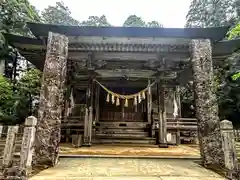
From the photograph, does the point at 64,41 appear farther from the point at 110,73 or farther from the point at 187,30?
the point at 110,73

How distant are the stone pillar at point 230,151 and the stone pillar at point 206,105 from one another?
787mm

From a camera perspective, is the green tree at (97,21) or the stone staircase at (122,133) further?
the green tree at (97,21)

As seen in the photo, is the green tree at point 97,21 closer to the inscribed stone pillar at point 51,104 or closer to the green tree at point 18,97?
the green tree at point 18,97

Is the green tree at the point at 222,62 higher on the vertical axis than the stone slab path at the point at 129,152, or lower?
higher

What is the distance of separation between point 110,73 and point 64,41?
5568 millimetres

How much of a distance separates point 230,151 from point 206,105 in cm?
158

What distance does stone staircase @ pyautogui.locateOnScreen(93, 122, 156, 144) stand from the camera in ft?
35.1

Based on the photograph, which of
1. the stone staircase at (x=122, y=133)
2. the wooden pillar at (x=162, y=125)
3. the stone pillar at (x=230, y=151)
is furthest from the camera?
the stone staircase at (x=122, y=133)

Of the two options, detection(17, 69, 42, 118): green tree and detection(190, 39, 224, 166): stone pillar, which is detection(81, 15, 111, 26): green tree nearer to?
detection(17, 69, 42, 118): green tree

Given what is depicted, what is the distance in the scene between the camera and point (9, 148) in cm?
471

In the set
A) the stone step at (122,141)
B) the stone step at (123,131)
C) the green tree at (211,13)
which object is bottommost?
the stone step at (122,141)

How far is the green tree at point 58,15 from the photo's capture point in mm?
25075

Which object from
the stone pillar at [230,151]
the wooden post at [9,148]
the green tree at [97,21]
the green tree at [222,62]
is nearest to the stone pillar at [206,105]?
the stone pillar at [230,151]

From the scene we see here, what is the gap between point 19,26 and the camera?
16891mm
